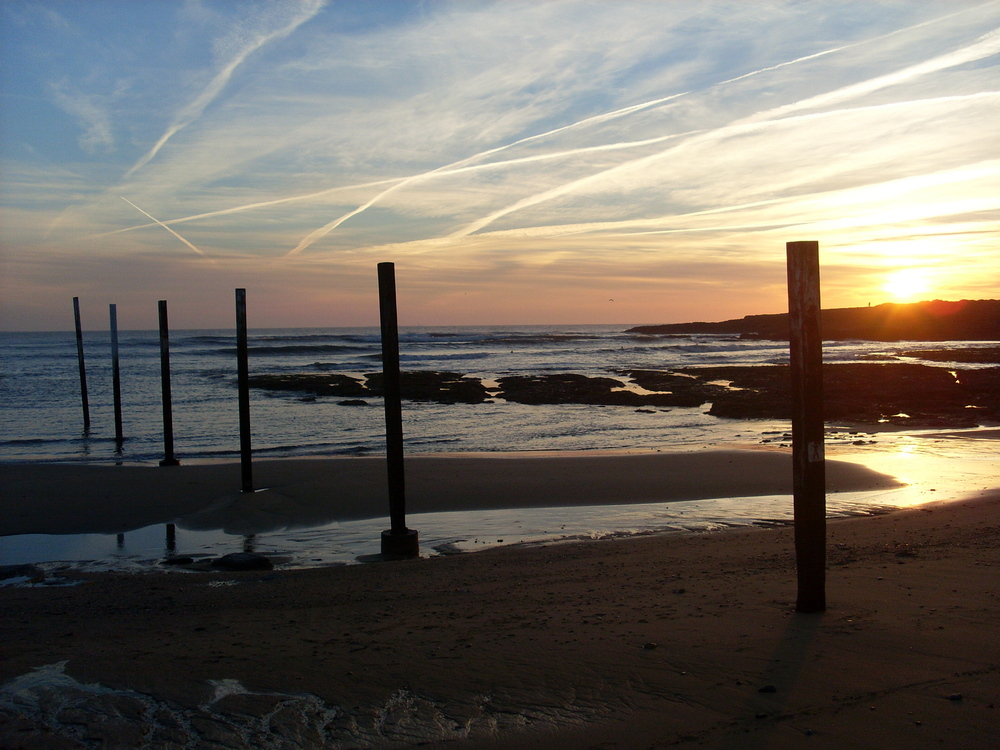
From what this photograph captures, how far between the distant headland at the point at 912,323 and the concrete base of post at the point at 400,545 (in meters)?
70.4

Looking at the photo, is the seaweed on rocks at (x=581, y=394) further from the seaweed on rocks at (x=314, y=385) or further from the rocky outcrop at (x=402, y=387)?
the seaweed on rocks at (x=314, y=385)

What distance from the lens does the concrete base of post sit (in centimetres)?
760

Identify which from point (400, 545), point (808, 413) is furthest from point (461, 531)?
point (808, 413)

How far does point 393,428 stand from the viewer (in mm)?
8062

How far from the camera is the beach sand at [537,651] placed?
339 centimetres

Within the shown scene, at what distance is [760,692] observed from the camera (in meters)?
3.65

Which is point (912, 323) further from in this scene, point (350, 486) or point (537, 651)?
point (537, 651)

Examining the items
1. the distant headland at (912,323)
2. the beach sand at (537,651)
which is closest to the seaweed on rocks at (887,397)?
the beach sand at (537,651)

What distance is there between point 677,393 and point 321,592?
2268 centimetres

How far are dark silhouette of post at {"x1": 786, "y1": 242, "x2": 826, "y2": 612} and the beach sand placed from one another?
1.06 feet

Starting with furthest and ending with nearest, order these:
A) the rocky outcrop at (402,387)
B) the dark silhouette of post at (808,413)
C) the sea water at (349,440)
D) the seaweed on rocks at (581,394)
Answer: the rocky outcrop at (402,387) → the seaweed on rocks at (581,394) → the sea water at (349,440) → the dark silhouette of post at (808,413)

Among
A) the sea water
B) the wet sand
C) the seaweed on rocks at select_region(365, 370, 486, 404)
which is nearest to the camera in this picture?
the sea water

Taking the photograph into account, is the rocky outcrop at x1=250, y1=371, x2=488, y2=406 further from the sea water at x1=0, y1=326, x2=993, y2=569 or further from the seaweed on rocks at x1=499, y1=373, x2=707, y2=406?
the seaweed on rocks at x1=499, y1=373, x2=707, y2=406

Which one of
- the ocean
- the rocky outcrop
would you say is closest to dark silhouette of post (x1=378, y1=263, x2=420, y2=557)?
the ocean
